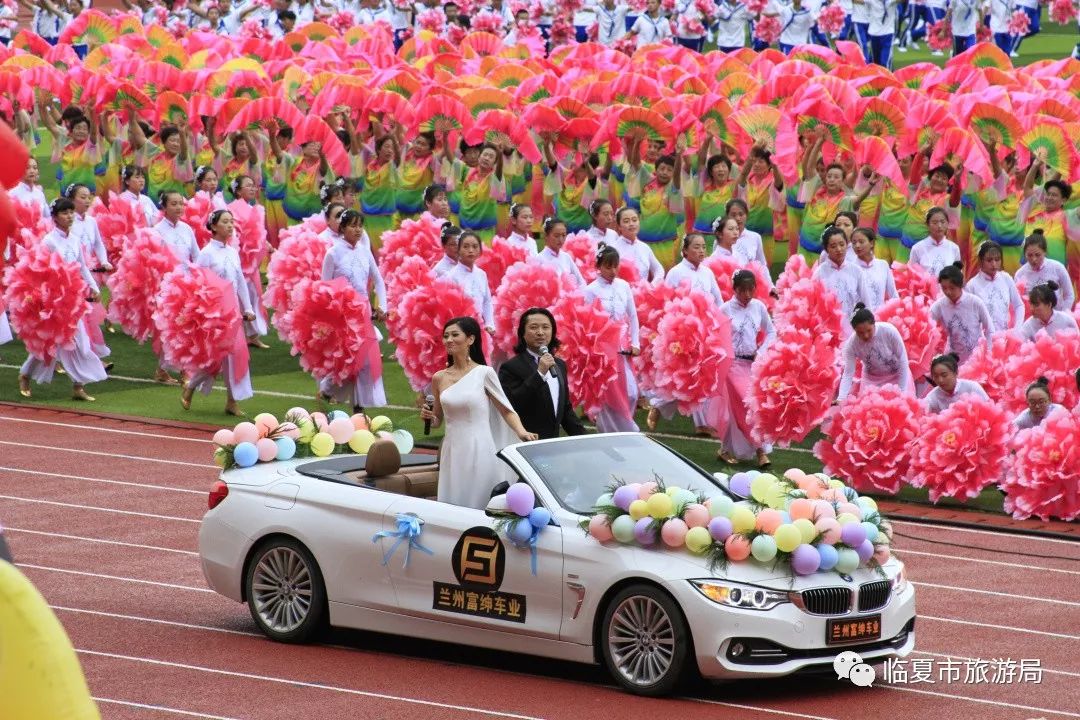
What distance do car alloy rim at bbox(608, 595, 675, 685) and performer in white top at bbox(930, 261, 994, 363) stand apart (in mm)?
7346

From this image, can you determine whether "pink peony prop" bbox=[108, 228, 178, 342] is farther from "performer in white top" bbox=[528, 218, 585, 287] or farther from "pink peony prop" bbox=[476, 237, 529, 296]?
"performer in white top" bbox=[528, 218, 585, 287]

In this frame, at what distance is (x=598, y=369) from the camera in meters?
15.0

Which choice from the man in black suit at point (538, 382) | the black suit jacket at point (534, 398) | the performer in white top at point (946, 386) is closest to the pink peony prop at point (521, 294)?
the performer in white top at point (946, 386)

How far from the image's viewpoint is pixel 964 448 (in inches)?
518

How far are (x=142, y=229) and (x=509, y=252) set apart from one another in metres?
3.42

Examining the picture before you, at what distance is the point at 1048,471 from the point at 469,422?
4.96 meters

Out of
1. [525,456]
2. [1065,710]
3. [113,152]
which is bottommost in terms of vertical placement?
[1065,710]

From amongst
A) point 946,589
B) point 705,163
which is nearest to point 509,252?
point 705,163

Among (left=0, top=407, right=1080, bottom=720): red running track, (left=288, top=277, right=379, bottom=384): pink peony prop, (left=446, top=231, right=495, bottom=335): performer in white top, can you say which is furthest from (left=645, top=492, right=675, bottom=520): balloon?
(left=288, top=277, right=379, bottom=384): pink peony prop

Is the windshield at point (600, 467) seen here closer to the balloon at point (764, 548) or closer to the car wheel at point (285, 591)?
the balloon at point (764, 548)

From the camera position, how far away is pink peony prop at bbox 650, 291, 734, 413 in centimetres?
1511

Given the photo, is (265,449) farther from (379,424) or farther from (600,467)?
(600,467)

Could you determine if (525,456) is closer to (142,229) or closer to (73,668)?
(73,668)

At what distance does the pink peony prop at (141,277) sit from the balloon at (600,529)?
32.5 ft
